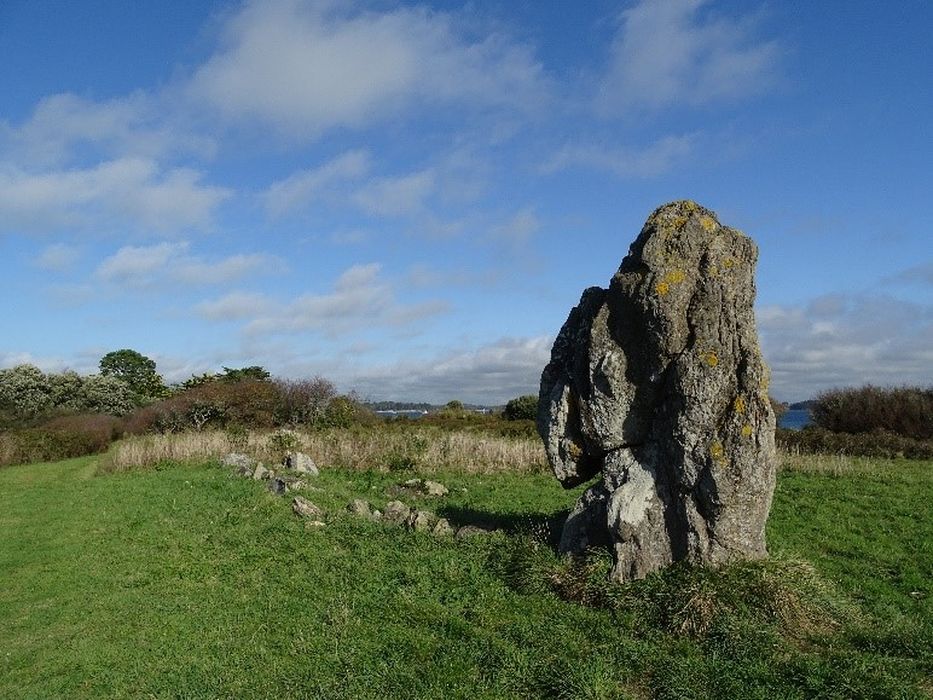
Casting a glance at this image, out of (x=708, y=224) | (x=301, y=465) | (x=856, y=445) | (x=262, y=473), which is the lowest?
(x=262, y=473)

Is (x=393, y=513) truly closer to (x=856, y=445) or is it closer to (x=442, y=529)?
(x=442, y=529)

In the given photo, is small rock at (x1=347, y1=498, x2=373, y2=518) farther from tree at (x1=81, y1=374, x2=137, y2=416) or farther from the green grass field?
tree at (x1=81, y1=374, x2=137, y2=416)

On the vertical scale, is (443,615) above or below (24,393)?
below

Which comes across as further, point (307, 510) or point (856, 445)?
point (856, 445)

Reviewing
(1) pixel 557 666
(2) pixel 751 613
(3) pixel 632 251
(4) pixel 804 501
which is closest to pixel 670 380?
(3) pixel 632 251

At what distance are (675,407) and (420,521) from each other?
16.5 feet

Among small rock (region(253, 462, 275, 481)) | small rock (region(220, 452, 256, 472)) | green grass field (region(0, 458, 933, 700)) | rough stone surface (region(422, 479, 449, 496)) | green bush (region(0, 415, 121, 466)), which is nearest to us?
green grass field (region(0, 458, 933, 700))

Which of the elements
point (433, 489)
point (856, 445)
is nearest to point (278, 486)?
point (433, 489)

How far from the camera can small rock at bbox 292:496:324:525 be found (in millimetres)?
12906

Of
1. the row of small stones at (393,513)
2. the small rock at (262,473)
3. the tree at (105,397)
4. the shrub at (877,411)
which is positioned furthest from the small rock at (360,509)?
the tree at (105,397)

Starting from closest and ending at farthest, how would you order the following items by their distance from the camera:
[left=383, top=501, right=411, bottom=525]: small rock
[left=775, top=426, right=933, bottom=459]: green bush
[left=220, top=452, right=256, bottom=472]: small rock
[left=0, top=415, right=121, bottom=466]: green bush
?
[left=383, top=501, right=411, bottom=525]: small rock < [left=220, top=452, right=256, bottom=472]: small rock < [left=775, top=426, right=933, bottom=459]: green bush < [left=0, top=415, right=121, bottom=466]: green bush

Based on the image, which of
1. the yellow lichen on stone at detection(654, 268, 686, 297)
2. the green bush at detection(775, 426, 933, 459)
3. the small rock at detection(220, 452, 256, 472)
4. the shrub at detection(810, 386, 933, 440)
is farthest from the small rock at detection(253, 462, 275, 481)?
the shrub at detection(810, 386, 933, 440)

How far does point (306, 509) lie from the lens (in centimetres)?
1305

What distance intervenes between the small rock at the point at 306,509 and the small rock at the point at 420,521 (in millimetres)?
1936
